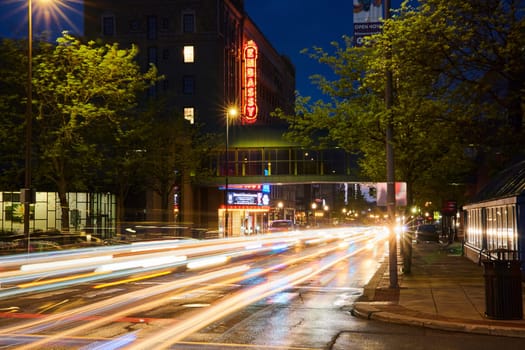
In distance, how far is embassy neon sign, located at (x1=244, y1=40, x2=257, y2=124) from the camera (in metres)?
76.2

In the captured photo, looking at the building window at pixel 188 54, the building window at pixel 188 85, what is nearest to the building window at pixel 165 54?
the building window at pixel 188 54

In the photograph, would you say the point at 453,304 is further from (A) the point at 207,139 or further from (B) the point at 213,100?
(B) the point at 213,100

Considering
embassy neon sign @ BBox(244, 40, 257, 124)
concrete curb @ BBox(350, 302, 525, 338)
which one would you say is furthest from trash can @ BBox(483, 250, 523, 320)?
embassy neon sign @ BBox(244, 40, 257, 124)

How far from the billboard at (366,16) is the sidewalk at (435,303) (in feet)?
45.8

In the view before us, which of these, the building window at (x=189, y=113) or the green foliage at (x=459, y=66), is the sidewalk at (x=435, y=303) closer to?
the green foliage at (x=459, y=66)

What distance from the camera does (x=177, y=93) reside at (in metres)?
79.0

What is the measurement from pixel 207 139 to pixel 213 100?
16.9 metres

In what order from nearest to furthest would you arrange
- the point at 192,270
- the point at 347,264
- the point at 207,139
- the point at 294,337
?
the point at 294,337, the point at 192,270, the point at 347,264, the point at 207,139

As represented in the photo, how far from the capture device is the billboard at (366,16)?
34.0m

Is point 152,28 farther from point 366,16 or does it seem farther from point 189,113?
point 366,16

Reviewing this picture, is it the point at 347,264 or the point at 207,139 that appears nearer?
the point at 347,264

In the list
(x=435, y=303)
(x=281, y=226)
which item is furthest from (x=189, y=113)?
(x=435, y=303)

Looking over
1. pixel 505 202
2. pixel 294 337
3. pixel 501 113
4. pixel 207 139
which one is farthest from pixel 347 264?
pixel 207 139

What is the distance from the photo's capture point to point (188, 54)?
7938 centimetres
